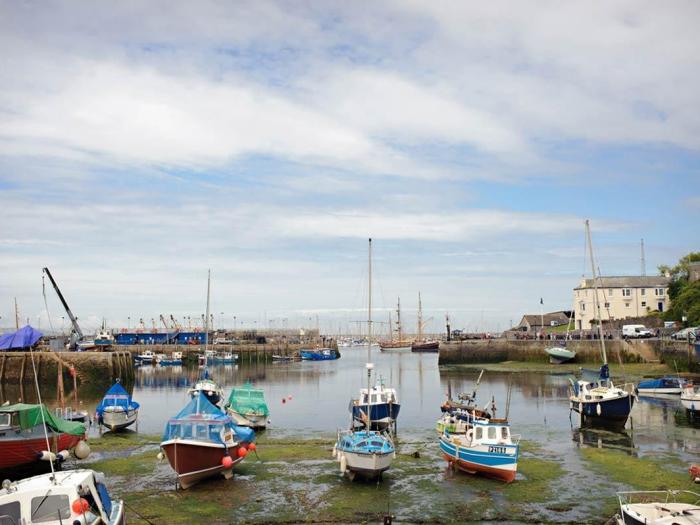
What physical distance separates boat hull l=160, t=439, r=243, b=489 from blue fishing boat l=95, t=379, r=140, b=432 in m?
18.7

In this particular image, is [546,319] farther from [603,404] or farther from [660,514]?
[660,514]

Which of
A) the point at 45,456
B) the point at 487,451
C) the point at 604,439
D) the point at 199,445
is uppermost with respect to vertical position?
the point at 199,445

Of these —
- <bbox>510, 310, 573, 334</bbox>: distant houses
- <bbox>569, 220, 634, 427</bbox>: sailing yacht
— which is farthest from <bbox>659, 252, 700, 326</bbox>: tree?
<bbox>569, 220, 634, 427</bbox>: sailing yacht

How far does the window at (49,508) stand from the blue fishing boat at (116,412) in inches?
1165

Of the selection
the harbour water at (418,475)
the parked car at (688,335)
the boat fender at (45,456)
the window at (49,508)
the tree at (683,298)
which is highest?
the tree at (683,298)

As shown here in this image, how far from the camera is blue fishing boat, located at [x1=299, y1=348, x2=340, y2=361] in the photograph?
162m

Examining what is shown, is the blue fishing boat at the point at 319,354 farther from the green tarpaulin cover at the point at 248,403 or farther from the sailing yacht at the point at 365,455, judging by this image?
the sailing yacht at the point at 365,455

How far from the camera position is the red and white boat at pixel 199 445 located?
29844mm

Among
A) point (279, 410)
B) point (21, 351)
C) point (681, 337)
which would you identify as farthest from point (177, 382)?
point (681, 337)

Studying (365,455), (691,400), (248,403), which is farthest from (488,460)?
(691,400)

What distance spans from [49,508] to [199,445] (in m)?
11.5

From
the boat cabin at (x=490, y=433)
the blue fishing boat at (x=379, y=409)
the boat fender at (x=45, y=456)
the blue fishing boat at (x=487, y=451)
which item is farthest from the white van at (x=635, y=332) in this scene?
the boat fender at (x=45, y=456)

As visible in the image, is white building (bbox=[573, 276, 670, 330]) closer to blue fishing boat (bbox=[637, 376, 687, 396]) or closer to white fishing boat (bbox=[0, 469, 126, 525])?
blue fishing boat (bbox=[637, 376, 687, 396])

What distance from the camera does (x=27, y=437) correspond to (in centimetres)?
3138
